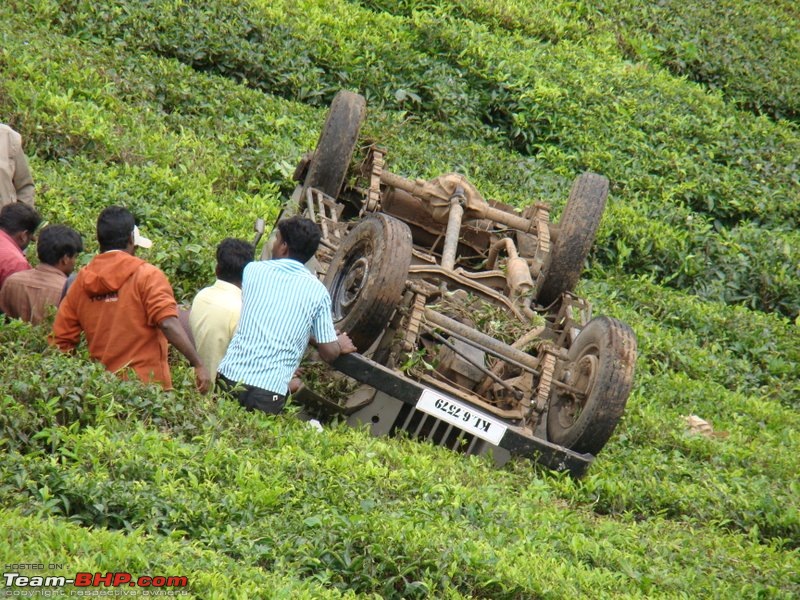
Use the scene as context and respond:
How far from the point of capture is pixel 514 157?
54.5ft

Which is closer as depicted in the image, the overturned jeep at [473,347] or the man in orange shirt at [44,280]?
the man in orange shirt at [44,280]

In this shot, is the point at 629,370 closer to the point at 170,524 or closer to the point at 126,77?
the point at 170,524

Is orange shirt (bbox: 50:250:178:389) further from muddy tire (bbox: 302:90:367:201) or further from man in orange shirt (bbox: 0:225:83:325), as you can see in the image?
muddy tire (bbox: 302:90:367:201)

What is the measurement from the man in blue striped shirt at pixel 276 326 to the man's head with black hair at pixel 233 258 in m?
0.16

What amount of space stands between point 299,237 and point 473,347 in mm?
1691

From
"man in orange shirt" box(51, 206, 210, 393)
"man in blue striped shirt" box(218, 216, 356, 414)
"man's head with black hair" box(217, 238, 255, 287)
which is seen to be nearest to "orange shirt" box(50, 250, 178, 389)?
"man in orange shirt" box(51, 206, 210, 393)

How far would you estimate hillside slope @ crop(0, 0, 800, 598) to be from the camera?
628cm

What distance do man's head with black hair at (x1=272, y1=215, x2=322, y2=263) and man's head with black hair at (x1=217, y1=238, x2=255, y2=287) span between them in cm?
28

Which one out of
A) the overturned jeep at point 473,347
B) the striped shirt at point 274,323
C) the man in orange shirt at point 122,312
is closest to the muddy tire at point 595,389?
the overturned jeep at point 473,347

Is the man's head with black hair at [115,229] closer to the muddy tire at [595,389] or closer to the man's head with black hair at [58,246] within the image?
the man's head with black hair at [58,246]

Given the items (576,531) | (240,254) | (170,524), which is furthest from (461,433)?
(170,524)

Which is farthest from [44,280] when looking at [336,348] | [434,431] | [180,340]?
[434,431]

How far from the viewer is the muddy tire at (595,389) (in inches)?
326

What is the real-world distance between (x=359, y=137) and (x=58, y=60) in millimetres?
4495
